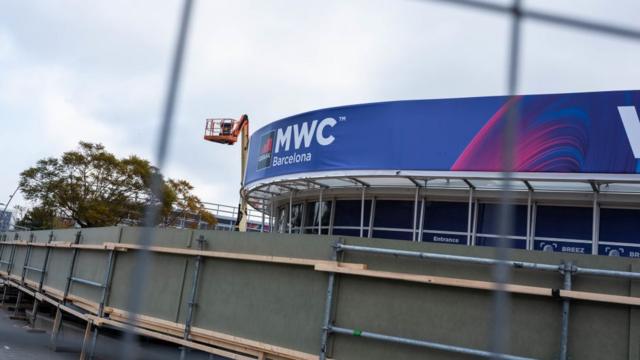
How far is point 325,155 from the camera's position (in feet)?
37.7

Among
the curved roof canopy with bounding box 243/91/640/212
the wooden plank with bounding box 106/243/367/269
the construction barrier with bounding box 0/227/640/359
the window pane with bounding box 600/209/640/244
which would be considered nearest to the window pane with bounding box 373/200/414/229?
the curved roof canopy with bounding box 243/91/640/212

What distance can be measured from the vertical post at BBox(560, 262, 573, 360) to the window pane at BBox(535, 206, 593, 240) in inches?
217

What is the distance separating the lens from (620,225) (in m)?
9.67

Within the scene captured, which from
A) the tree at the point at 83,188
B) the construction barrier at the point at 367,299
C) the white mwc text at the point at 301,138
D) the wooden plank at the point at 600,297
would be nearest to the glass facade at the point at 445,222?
the white mwc text at the point at 301,138

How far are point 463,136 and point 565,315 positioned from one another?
5351 mm

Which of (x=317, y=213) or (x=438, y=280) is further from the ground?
(x=317, y=213)

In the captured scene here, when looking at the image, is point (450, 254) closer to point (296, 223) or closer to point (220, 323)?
point (220, 323)

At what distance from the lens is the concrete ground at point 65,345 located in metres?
1.73

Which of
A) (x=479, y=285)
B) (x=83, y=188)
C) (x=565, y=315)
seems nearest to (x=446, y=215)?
(x=479, y=285)

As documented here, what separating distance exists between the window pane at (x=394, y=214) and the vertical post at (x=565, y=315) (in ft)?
21.3

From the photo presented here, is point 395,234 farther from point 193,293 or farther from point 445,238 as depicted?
point 193,293

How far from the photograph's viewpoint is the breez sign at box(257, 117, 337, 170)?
11766 millimetres

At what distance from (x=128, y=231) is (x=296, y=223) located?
5.33 metres

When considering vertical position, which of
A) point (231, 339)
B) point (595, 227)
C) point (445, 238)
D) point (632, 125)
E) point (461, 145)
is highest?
point (632, 125)
